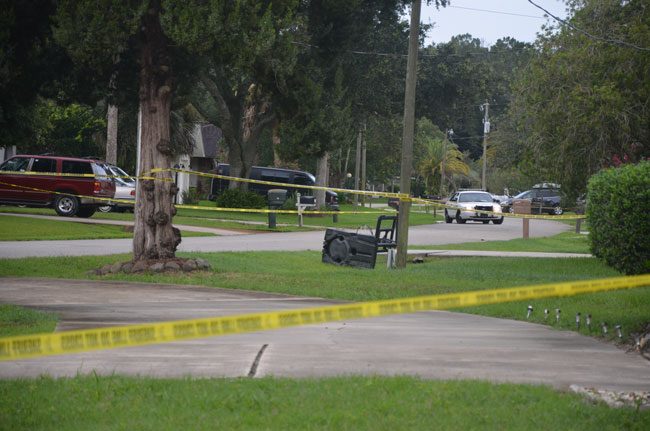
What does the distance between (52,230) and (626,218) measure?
1745cm

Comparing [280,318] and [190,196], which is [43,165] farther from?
[280,318]

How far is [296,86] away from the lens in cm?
3559

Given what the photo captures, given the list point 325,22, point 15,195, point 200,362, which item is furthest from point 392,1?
point 200,362

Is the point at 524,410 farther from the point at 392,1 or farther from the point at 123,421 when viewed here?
the point at 392,1

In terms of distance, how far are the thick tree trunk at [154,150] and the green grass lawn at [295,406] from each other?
1007cm

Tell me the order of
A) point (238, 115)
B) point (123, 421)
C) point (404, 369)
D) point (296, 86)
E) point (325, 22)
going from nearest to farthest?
point (123, 421) → point (404, 369) → point (325, 22) → point (296, 86) → point (238, 115)

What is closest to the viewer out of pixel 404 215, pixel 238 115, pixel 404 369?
pixel 404 369

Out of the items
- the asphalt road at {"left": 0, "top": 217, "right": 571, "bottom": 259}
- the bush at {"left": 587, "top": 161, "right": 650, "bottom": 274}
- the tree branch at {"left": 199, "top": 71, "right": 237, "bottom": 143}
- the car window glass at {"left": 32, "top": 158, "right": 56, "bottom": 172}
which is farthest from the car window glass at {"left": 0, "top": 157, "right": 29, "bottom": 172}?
the bush at {"left": 587, "top": 161, "right": 650, "bottom": 274}

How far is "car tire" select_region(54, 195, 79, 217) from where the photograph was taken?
112ft

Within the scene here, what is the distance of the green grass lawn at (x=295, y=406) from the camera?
7.04 meters

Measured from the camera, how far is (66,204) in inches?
1346

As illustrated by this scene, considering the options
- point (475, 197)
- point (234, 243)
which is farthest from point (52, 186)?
point (475, 197)

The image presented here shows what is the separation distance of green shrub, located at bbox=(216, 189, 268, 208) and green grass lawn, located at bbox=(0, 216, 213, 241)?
44.4 ft

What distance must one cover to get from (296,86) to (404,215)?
49.9ft
